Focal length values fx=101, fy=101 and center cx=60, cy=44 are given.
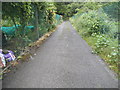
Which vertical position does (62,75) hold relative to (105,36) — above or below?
below

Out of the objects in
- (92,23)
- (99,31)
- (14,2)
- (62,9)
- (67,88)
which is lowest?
(67,88)

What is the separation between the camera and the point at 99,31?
6777mm

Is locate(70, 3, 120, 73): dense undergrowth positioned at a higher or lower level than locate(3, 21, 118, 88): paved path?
higher

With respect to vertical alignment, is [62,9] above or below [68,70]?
above

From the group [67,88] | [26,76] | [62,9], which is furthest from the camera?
[62,9]

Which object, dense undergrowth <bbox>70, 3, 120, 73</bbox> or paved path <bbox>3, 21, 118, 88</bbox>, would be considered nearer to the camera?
paved path <bbox>3, 21, 118, 88</bbox>

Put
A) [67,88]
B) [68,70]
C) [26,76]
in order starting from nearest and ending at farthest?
[67,88], [26,76], [68,70]

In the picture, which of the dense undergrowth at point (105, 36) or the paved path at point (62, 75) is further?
the dense undergrowth at point (105, 36)

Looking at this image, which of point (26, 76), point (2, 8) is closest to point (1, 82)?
point (26, 76)

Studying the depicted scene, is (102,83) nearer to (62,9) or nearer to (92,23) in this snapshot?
(92,23)

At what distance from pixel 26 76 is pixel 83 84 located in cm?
146

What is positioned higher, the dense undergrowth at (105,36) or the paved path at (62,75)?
the dense undergrowth at (105,36)

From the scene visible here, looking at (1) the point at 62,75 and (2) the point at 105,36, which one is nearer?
(1) the point at 62,75

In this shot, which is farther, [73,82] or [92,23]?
[92,23]
